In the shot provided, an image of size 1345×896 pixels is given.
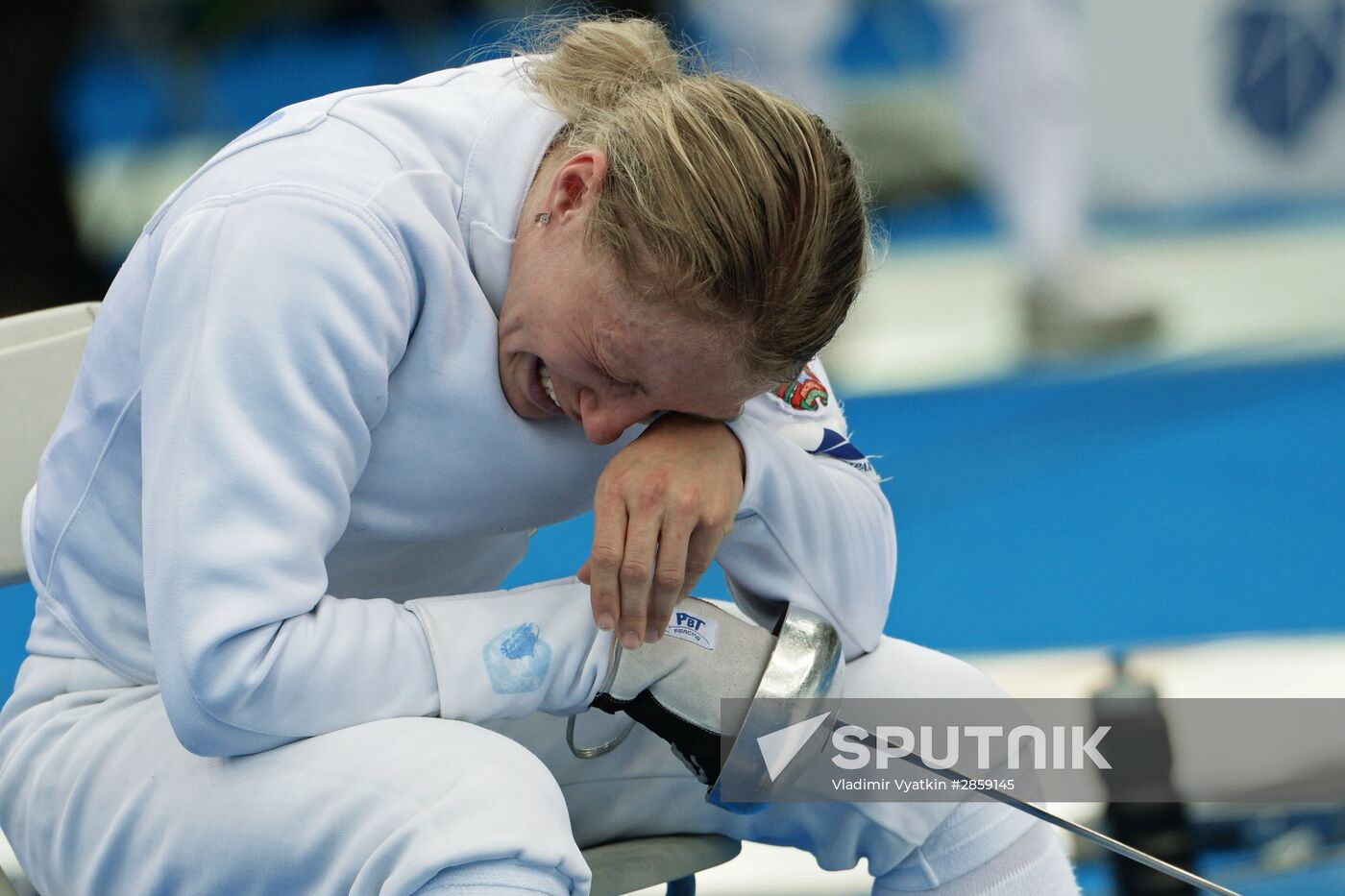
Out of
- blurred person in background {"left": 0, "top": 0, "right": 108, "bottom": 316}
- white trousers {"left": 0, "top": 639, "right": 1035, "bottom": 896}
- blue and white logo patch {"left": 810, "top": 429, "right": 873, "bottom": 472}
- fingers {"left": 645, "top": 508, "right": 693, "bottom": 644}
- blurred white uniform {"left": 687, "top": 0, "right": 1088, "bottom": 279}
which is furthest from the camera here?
blurred person in background {"left": 0, "top": 0, "right": 108, "bottom": 316}

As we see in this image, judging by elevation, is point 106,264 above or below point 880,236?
below

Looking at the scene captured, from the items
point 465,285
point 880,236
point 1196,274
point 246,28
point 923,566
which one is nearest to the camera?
point 465,285

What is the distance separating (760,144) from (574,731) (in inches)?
19.7

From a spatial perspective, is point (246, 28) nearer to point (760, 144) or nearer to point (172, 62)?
point (172, 62)

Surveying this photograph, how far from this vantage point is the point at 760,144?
1.03 m

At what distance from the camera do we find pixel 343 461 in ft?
3.51

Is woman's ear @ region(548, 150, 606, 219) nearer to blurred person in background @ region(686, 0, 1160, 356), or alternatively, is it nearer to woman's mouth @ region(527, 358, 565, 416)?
woman's mouth @ region(527, 358, 565, 416)

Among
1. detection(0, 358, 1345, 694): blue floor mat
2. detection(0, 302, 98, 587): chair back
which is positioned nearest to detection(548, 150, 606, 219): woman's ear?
detection(0, 302, 98, 587): chair back

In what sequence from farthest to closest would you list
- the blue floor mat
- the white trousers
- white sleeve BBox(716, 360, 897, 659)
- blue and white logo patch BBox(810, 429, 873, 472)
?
the blue floor mat < blue and white logo patch BBox(810, 429, 873, 472) < white sleeve BBox(716, 360, 897, 659) < the white trousers

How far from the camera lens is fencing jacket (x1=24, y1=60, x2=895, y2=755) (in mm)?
1004

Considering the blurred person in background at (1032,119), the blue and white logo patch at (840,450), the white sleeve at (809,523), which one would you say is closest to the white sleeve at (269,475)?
the white sleeve at (809,523)

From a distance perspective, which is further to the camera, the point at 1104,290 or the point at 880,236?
the point at 1104,290

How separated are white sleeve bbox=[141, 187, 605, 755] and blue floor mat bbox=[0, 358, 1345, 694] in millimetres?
1515

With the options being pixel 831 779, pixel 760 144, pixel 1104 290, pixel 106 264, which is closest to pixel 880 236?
pixel 760 144
